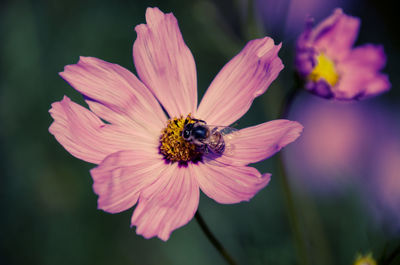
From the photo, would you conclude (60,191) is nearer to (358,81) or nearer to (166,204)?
(166,204)

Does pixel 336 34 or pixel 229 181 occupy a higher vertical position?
pixel 336 34

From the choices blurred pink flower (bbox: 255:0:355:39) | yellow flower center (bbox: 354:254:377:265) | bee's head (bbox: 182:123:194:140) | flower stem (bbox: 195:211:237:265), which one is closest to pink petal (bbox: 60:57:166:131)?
bee's head (bbox: 182:123:194:140)

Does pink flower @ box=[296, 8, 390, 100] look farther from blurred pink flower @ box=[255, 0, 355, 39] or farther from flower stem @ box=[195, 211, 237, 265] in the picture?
blurred pink flower @ box=[255, 0, 355, 39]

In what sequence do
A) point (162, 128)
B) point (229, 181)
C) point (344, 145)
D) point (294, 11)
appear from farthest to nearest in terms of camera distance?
point (294, 11) → point (344, 145) → point (162, 128) → point (229, 181)

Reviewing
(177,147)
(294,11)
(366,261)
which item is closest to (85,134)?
(177,147)

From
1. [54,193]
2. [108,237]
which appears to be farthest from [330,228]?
[54,193]

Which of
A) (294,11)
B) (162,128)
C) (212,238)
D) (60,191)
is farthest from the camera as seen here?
(294,11)
